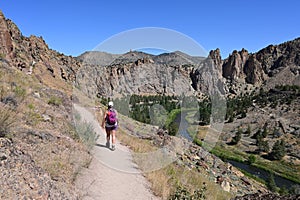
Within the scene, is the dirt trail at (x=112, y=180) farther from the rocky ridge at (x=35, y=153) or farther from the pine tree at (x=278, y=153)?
the pine tree at (x=278, y=153)

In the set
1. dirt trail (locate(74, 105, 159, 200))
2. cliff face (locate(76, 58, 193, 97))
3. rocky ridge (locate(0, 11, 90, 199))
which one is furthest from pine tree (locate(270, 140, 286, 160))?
rocky ridge (locate(0, 11, 90, 199))

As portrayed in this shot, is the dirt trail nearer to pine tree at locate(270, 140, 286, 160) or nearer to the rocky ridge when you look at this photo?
the rocky ridge

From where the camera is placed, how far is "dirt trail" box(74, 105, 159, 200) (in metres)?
6.53

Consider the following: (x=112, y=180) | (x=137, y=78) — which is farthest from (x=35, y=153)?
(x=137, y=78)

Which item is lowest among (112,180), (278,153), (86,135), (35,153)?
(278,153)

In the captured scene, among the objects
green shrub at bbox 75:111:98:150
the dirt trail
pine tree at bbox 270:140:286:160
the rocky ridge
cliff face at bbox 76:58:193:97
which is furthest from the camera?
pine tree at bbox 270:140:286:160

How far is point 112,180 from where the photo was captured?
7539 mm

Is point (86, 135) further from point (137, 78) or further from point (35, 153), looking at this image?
point (137, 78)

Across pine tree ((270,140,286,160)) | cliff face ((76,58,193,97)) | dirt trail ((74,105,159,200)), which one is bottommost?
pine tree ((270,140,286,160))

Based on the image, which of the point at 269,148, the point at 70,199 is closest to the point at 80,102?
the point at 70,199

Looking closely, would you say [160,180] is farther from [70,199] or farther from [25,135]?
[25,135]

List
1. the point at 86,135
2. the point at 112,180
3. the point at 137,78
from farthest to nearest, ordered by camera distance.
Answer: the point at 137,78, the point at 86,135, the point at 112,180

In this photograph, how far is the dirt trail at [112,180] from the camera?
6530 millimetres

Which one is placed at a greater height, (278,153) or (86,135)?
(86,135)
